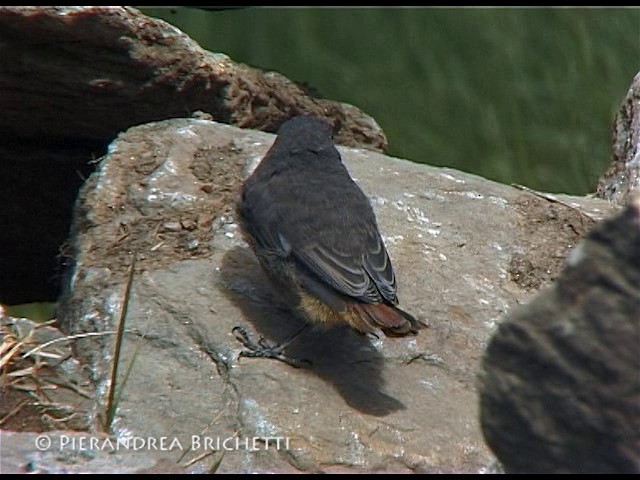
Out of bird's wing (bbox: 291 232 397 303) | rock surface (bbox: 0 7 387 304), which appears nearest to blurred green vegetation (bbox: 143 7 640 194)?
rock surface (bbox: 0 7 387 304)

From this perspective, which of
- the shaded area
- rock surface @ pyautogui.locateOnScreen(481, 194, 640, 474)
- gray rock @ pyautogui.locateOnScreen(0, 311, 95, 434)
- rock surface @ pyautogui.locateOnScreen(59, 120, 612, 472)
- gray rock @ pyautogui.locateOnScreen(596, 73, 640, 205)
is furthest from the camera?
the shaded area

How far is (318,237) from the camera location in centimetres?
449

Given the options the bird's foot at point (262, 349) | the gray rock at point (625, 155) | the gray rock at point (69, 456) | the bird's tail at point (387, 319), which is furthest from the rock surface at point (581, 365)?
the gray rock at point (625, 155)

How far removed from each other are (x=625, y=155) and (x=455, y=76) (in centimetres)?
145

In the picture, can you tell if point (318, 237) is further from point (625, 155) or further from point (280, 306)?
point (625, 155)

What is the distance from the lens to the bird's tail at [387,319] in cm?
415

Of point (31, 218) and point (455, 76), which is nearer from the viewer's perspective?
point (31, 218)

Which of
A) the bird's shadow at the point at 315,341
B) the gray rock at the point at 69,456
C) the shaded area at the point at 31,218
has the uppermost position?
the gray rock at the point at 69,456

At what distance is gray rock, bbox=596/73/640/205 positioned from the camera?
20.2ft

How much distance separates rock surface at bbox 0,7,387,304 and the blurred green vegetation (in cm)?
34

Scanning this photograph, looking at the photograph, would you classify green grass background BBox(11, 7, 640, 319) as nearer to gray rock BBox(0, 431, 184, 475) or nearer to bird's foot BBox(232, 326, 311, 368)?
bird's foot BBox(232, 326, 311, 368)

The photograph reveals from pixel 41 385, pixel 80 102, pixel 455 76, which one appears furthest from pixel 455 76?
pixel 41 385

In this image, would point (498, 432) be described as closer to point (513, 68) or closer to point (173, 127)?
point (173, 127)

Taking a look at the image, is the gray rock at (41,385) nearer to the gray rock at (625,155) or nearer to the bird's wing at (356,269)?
the bird's wing at (356,269)
